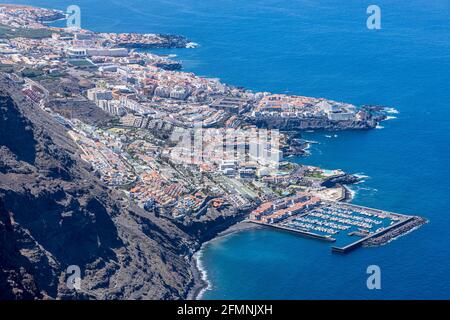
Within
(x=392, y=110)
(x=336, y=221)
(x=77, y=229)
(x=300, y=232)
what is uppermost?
(x=392, y=110)

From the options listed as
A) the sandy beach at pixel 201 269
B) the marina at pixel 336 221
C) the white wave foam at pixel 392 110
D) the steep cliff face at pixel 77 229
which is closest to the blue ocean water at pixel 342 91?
the sandy beach at pixel 201 269

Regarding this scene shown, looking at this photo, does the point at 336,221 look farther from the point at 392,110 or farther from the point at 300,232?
the point at 392,110

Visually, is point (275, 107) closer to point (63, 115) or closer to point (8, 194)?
point (63, 115)

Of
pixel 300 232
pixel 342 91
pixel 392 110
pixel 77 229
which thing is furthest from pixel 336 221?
pixel 342 91

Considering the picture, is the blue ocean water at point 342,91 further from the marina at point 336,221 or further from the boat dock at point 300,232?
the marina at point 336,221

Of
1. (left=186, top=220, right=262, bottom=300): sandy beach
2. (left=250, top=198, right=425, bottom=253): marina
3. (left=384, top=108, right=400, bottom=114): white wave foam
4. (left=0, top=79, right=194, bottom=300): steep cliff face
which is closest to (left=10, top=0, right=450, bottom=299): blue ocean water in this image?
(left=186, top=220, right=262, bottom=300): sandy beach

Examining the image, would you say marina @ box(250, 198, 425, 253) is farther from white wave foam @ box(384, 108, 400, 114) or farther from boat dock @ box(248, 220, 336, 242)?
white wave foam @ box(384, 108, 400, 114)

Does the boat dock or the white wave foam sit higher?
the white wave foam
